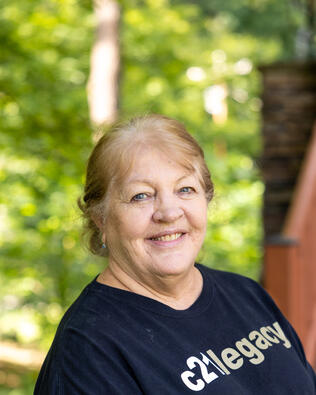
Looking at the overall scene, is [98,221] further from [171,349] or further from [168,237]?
[171,349]

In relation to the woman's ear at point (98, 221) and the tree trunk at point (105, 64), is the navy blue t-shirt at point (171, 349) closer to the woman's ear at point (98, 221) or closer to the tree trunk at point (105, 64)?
the woman's ear at point (98, 221)

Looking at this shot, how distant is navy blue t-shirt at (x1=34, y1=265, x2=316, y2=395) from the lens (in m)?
1.44

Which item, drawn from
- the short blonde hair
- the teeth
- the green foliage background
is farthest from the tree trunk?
the teeth

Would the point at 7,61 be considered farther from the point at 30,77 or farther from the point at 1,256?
the point at 1,256

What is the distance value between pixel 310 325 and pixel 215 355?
207 cm

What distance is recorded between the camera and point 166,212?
1.63 m

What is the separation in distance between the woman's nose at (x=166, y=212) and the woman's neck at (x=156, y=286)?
0.17 metres

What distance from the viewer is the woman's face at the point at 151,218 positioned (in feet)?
5.35

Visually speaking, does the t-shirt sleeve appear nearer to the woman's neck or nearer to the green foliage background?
the woman's neck

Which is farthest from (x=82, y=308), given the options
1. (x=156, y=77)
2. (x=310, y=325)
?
(x=156, y=77)

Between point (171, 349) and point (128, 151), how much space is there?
52 centimetres

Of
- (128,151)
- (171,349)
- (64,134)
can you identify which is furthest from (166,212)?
(64,134)

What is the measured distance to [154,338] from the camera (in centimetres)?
157

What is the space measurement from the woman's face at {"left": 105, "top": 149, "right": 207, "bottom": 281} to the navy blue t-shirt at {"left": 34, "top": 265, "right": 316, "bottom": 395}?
96mm
